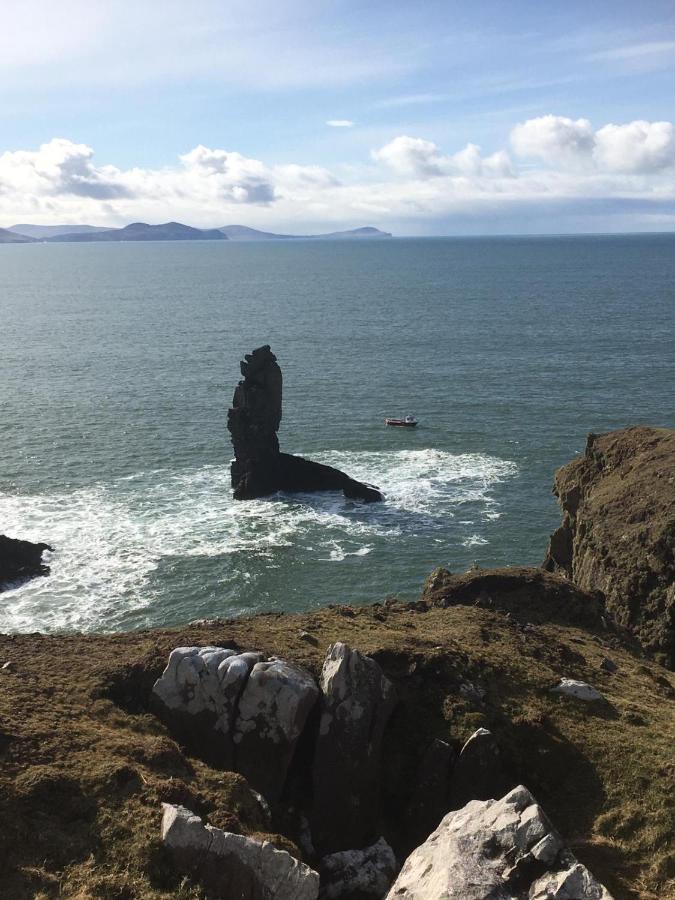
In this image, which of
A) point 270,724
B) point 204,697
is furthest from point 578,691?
point 204,697

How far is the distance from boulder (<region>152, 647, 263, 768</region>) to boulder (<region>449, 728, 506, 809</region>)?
683 cm

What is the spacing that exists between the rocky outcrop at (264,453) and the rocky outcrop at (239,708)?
49.3m

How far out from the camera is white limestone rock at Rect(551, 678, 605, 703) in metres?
29.2

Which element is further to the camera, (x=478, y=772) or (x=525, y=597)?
(x=525, y=597)

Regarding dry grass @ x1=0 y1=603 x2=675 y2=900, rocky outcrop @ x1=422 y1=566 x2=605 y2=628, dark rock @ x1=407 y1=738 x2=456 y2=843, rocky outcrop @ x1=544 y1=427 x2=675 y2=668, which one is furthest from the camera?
rocky outcrop @ x1=544 y1=427 x2=675 y2=668

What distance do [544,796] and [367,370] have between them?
4035 inches

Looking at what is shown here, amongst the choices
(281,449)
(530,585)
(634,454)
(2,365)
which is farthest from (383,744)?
(2,365)

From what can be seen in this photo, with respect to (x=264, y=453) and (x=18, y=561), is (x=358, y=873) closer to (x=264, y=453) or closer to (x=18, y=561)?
→ (x=18, y=561)

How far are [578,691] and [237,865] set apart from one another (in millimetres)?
14896

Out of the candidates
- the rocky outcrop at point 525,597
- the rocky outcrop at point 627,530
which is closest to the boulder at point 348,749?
the rocky outcrop at point 525,597

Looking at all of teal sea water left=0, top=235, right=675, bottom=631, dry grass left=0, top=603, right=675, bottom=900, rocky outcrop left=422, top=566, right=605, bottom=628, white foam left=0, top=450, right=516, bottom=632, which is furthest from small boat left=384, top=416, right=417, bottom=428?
dry grass left=0, top=603, right=675, bottom=900

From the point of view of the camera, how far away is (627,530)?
152ft

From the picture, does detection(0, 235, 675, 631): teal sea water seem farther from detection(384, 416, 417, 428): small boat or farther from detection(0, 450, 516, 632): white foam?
detection(384, 416, 417, 428): small boat

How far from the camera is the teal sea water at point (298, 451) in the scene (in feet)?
195
